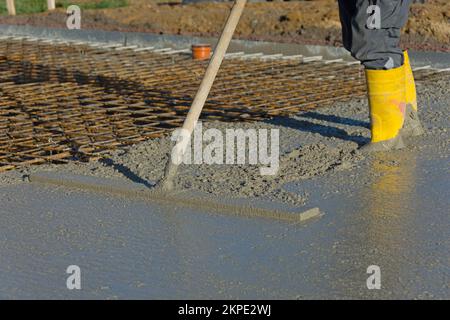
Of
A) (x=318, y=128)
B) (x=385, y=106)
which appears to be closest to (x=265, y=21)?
(x=318, y=128)

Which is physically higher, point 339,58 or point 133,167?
point 339,58

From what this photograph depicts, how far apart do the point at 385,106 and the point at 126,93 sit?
2785 millimetres

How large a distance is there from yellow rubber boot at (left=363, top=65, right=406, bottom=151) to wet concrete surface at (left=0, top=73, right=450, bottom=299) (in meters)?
0.15

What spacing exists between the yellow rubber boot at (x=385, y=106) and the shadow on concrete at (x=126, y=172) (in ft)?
4.35

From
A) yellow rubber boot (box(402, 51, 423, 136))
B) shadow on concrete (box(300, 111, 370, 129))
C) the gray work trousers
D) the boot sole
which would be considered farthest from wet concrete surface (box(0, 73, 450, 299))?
shadow on concrete (box(300, 111, 370, 129))

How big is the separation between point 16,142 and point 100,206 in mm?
1604

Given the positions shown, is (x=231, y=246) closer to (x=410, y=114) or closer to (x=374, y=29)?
(x=374, y=29)

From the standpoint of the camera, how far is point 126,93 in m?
7.24

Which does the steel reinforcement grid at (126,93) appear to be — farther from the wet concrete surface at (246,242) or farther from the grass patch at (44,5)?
the grass patch at (44,5)

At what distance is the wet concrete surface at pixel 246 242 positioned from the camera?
319 centimetres

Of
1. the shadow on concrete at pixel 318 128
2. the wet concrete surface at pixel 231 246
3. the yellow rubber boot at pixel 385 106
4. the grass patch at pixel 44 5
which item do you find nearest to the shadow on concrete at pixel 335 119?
the shadow on concrete at pixel 318 128

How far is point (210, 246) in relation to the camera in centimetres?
364
